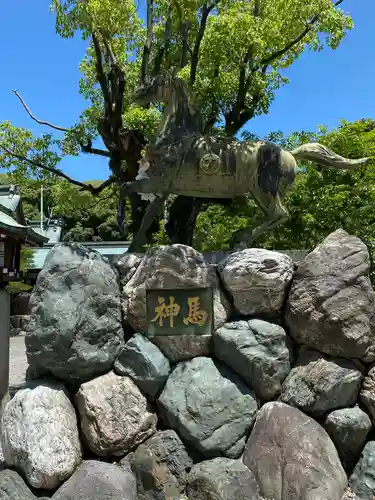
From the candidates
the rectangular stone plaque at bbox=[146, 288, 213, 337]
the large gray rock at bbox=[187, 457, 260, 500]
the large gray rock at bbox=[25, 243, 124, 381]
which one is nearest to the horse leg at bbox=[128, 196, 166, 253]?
the large gray rock at bbox=[25, 243, 124, 381]

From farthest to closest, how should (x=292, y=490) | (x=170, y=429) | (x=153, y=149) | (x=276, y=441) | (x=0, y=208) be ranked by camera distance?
1. (x=0, y=208)
2. (x=153, y=149)
3. (x=170, y=429)
4. (x=276, y=441)
5. (x=292, y=490)

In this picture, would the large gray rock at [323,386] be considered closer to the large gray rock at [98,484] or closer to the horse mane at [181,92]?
the large gray rock at [98,484]

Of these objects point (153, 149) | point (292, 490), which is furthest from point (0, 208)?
point (292, 490)

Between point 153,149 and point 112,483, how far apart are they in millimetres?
3412

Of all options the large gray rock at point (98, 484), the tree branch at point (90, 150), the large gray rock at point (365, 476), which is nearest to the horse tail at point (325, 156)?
the large gray rock at point (365, 476)

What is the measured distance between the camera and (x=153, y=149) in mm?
4871

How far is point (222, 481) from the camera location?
3.64 meters

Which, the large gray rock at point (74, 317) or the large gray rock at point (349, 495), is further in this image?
the large gray rock at point (74, 317)

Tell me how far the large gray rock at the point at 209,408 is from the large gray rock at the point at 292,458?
0.51 feet

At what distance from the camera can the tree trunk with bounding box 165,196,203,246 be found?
307 inches

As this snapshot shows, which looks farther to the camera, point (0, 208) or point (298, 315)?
point (0, 208)

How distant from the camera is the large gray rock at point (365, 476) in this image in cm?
362

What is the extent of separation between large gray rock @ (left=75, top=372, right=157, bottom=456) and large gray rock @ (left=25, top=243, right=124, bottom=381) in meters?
0.19

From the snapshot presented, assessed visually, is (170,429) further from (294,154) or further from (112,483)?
(294,154)
